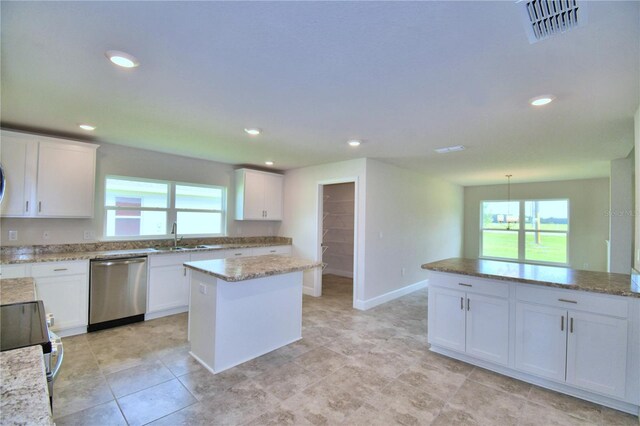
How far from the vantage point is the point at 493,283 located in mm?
2742

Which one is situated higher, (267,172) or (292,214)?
(267,172)

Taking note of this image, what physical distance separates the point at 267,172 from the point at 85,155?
9.07 feet

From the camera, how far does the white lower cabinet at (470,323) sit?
8.86 ft

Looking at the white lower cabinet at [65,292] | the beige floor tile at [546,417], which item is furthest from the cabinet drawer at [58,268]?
the beige floor tile at [546,417]

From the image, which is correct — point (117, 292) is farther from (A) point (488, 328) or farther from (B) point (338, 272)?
(B) point (338, 272)

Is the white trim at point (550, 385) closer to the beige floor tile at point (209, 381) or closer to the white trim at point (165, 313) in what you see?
the beige floor tile at point (209, 381)

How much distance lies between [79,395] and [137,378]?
388 millimetres

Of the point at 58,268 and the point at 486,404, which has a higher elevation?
the point at 58,268

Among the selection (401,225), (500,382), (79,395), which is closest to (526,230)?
(401,225)

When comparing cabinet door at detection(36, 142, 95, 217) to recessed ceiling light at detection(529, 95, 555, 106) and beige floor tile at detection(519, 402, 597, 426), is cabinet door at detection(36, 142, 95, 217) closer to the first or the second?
recessed ceiling light at detection(529, 95, 555, 106)

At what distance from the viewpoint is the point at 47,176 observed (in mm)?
3406

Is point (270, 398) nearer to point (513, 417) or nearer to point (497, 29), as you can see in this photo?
point (513, 417)

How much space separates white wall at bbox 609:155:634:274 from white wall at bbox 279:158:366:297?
368cm

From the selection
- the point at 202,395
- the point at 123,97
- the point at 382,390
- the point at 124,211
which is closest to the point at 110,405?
the point at 202,395
